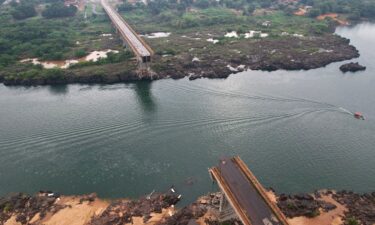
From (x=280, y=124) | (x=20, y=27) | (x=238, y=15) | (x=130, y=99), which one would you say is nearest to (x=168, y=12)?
(x=238, y=15)

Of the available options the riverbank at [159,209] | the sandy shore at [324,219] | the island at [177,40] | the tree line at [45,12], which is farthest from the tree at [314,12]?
the sandy shore at [324,219]

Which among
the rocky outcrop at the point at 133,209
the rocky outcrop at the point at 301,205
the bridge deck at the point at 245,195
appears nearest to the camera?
the bridge deck at the point at 245,195

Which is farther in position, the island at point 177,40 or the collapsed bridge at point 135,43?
the island at point 177,40

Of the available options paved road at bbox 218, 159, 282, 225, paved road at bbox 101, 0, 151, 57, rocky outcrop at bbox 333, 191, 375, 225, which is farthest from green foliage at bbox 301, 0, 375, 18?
paved road at bbox 218, 159, 282, 225

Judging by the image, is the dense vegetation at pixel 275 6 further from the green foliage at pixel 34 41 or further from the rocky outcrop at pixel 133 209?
the rocky outcrop at pixel 133 209

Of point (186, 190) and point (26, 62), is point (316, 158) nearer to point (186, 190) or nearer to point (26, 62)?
point (186, 190)

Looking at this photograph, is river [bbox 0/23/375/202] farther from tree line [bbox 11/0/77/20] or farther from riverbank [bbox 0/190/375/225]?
tree line [bbox 11/0/77/20]

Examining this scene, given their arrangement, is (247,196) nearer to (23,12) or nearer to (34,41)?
(34,41)
